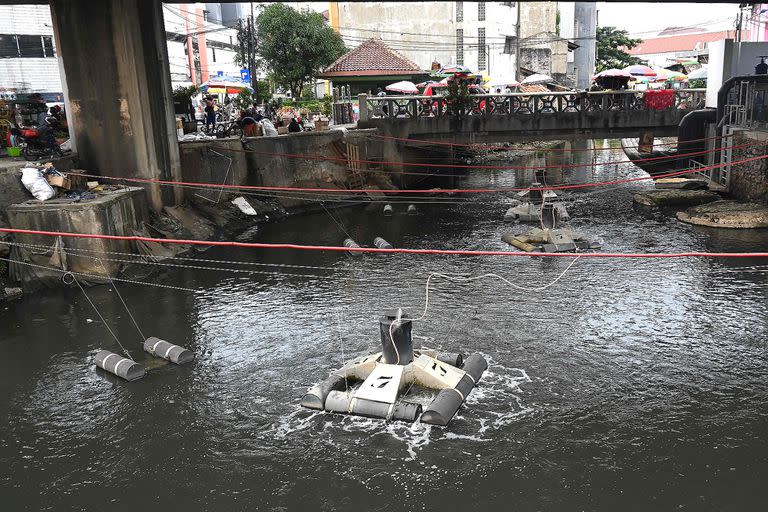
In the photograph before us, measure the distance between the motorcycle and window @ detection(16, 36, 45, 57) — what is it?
1211 inches

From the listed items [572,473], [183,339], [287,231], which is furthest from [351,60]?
[572,473]

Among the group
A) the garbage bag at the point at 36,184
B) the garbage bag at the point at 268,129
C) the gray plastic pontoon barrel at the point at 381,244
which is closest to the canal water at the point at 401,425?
the gray plastic pontoon barrel at the point at 381,244

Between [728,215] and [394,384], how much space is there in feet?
59.7

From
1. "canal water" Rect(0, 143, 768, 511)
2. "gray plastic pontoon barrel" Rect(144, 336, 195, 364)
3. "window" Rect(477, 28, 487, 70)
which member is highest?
"window" Rect(477, 28, 487, 70)

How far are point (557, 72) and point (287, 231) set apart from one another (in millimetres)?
53009

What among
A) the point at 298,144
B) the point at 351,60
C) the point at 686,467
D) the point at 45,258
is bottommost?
the point at 686,467

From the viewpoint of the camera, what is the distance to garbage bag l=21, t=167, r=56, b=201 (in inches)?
810

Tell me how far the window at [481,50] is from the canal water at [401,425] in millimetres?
45369

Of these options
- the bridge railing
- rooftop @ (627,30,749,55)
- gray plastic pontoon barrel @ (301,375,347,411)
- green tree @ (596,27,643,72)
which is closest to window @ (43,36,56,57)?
the bridge railing

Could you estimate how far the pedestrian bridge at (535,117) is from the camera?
35312 mm

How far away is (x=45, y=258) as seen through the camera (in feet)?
64.7

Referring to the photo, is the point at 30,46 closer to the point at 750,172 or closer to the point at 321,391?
the point at 750,172

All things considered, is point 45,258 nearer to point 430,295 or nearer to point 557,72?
point 430,295

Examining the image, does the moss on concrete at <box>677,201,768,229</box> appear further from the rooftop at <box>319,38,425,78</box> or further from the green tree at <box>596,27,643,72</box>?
the green tree at <box>596,27,643,72</box>
